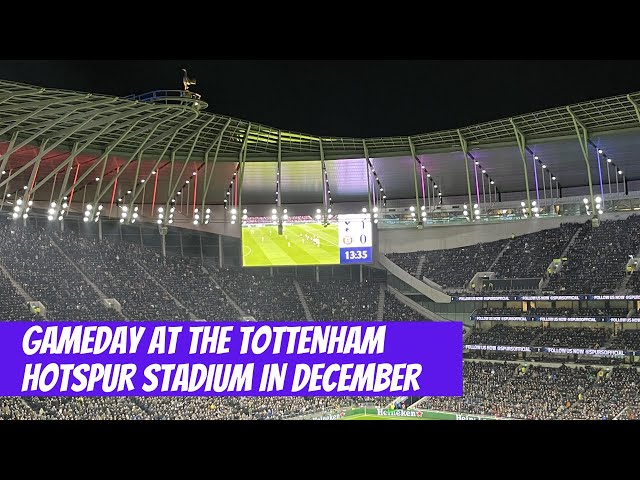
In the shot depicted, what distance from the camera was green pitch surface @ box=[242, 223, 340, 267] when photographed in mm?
49281

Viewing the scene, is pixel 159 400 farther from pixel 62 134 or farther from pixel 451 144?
pixel 451 144

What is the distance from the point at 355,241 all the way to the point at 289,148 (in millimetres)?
7555

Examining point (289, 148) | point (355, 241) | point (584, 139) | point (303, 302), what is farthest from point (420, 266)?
point (584, 139)

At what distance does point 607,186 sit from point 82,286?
33.2 meters

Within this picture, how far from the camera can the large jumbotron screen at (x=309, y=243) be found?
161ft

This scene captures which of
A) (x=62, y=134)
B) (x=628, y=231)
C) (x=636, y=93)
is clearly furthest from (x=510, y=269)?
(x=62, y=134)

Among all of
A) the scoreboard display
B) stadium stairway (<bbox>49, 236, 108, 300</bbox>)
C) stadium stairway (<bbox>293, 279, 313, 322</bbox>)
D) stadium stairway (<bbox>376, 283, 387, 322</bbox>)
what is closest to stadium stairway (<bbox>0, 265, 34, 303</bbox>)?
stadium stairway (<bbox>49, 236, 108, 300</bbox>)

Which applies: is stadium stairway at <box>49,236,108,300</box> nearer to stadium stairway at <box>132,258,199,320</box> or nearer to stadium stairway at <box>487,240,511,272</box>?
stadium stairway at <box>132,258,199,320</box>

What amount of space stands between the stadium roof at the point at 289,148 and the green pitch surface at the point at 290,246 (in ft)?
11.3

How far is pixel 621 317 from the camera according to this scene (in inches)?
1663

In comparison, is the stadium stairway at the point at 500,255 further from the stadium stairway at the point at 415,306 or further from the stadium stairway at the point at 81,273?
the stadium stairway at the point at 81,273
